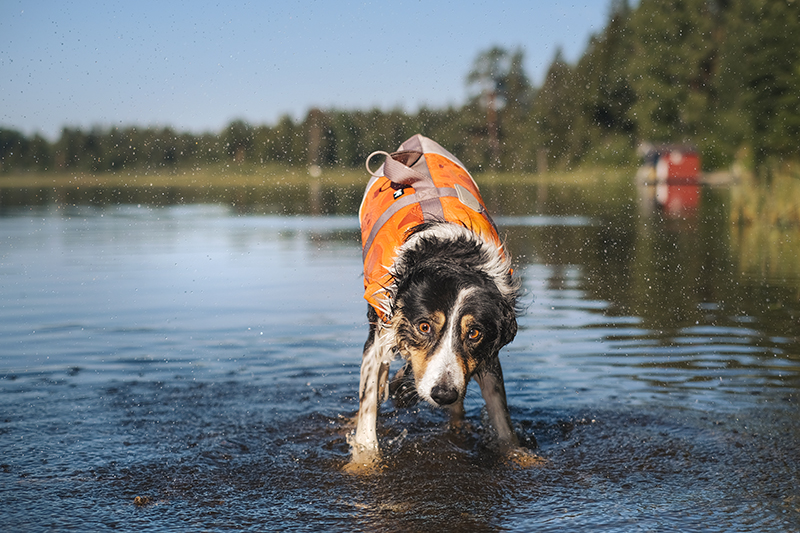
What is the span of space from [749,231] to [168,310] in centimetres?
1600

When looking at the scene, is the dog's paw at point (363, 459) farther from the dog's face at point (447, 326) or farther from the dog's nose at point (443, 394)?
the dog's nose at point (443, 394)

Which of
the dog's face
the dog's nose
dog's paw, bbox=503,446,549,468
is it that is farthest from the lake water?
the dog's face

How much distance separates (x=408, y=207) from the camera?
6.39m

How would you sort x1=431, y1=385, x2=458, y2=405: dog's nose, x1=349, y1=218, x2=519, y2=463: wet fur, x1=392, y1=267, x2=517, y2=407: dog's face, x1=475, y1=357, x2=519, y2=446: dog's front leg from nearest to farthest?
1. x1=431, y1=385, x2=458, y2=405: dog's nose
2. x1=392, y1=267, x2=517, y2=407: dog's face
3. x1=349, y1=218, x2=519, y2=463: wet fur
4. x1=475, y1=357, x2=519, y2=446: dog's front leg

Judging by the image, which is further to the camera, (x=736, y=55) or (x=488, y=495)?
(x=736, y=55)

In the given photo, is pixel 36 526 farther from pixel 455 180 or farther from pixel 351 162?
pixel 351 162

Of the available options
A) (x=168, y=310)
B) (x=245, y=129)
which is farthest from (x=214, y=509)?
(x=245, y=129)

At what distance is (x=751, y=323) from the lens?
10.4 metres

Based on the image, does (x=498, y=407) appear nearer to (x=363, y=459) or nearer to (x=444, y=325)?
(x=363, y=459)

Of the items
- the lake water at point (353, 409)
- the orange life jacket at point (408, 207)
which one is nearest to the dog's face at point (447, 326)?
the orange life jacket at point (408, 207)

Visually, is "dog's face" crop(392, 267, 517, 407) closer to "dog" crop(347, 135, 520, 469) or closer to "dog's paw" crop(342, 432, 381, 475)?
"dog" crop(347, 135, 520, 469)

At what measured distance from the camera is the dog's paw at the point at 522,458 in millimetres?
5773

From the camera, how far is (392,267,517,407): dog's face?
4.86m

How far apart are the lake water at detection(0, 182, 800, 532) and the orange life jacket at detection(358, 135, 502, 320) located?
4.20ft
